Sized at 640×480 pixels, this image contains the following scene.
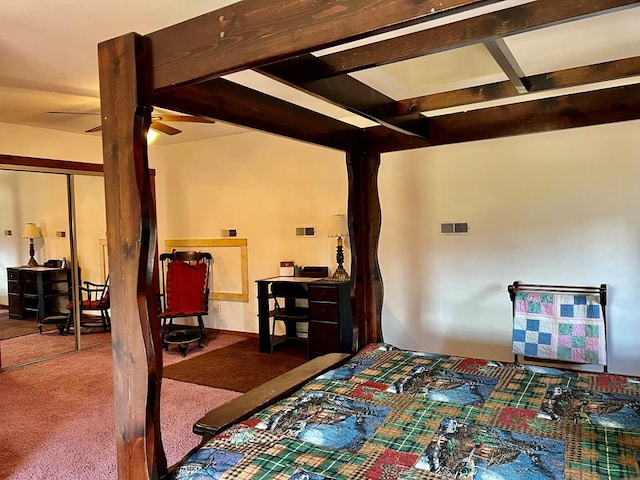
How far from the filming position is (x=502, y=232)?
3.92 metres

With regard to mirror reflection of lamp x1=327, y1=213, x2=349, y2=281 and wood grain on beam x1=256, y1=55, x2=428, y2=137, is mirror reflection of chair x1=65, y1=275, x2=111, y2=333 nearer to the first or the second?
mirror reflection of lamp x1=327, y1=213, x2=349, y2=281

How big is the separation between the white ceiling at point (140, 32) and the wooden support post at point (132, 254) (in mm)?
977

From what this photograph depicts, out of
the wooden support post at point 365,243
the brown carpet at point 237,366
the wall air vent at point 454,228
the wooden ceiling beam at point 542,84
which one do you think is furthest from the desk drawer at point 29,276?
the wooden ceiling beam at point 542,84

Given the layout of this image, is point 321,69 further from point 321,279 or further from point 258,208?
point 258,208

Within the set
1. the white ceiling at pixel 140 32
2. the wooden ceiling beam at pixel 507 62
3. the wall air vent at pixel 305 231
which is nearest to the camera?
the wooden ceiling beam at pixel 507 62

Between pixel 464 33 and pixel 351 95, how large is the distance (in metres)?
0.75

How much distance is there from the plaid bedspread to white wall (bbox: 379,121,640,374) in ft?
5.41

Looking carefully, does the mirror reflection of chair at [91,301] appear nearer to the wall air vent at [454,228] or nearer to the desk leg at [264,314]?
the desk leg at [264,314]

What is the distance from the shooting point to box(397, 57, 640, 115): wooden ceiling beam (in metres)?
2.16

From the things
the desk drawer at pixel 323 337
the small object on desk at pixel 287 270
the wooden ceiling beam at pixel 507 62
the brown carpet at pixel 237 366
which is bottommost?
the brown carpet at pixel 237 366

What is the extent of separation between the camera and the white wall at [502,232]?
11.5ft

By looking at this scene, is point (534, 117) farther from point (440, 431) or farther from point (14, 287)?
point (14, 287)

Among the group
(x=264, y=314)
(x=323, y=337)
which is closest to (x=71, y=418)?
(x=264, y=314)

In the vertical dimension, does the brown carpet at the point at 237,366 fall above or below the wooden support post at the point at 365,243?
below
